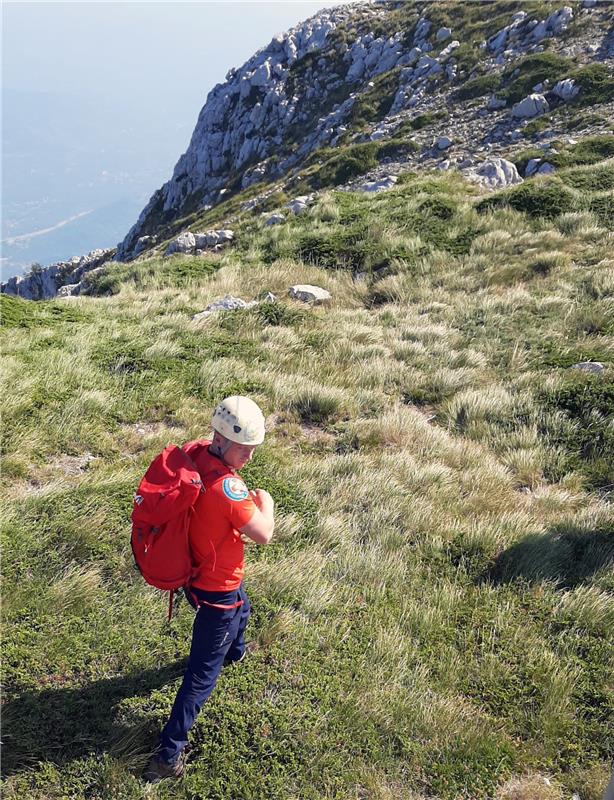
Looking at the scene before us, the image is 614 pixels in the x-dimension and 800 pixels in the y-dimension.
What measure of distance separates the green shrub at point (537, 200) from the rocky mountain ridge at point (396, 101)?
455 centimetres

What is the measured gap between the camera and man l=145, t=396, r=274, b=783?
2920 millimetres

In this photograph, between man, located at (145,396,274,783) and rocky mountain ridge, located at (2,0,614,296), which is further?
rocky mountain ridge, located at (2,0,614,296)

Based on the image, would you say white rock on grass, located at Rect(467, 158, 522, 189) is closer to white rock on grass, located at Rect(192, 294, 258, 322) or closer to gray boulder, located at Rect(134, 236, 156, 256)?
white rock on grass, located at Rect(192, 294, 258, 322)

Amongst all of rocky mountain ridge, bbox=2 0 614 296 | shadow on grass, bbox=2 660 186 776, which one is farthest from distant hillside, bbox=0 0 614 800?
A: rocky mountain ridge, bbox=2 0 614 296

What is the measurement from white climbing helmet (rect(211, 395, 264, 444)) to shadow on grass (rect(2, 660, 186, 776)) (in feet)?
6.24

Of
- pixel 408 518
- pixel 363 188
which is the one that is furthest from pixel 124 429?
pixel 363 188

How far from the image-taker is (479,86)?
3388 centimetres

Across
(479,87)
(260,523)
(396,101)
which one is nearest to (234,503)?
(260,523)

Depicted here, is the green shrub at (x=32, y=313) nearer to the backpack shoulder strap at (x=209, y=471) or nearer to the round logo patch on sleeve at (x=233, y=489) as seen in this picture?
the backpack shoulder strap at (x=209, y=471)

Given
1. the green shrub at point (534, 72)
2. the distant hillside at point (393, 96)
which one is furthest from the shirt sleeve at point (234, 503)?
the green shrub at point (534, 72)

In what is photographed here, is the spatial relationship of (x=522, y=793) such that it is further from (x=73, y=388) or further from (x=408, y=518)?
(x=73, y=388)

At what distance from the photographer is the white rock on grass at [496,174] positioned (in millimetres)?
20109

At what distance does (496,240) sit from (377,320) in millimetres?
5041

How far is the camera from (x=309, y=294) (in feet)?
39.5
